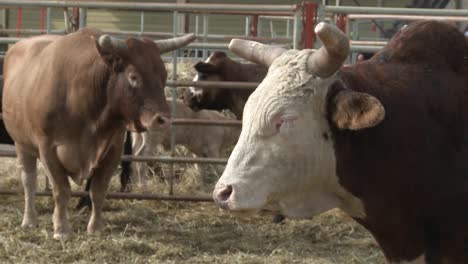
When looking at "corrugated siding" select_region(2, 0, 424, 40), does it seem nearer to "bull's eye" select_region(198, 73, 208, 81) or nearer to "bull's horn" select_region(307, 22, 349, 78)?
"bull's eye" select_region(198, 73, 208, 81)

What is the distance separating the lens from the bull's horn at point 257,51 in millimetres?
3768

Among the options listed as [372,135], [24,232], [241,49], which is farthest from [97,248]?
[372,135]

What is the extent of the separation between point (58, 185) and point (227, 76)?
2.85m

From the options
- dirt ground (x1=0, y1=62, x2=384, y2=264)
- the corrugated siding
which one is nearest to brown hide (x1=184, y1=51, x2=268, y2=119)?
dirt ground (x1=0, y1=62, x2=384, y2=264)

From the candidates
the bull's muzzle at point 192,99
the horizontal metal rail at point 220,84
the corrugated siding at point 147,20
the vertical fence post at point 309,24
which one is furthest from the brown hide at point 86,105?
the corrugated siding at point 147,20

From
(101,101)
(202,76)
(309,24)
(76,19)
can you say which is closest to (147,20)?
(202,76)

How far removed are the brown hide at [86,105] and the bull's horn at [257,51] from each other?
2.49 meters

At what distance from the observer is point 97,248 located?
6219 millimetres

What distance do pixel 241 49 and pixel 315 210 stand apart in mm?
813

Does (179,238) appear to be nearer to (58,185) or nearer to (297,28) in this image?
(58,185)

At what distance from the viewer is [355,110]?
11.0 feet

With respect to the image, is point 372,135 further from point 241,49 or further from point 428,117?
point 241,49

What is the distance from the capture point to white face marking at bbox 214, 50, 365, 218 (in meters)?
3.40

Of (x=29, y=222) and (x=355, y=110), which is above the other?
(x=355, y=110)
